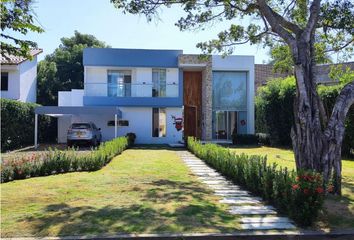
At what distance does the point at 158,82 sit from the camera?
3300 centimetres

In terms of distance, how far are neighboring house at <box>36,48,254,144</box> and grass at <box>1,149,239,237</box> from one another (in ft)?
60.3

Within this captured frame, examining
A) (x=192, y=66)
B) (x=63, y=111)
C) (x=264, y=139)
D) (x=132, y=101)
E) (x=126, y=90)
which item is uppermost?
(x=192, y=66)

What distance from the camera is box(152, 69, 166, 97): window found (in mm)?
32750

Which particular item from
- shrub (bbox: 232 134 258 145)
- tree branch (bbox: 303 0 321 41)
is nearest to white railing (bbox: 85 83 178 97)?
shrub (bbox: 232 134 258 145)

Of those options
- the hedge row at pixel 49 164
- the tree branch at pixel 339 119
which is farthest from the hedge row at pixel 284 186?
the hedge row at pixel 49 164

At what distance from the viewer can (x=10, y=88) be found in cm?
3272

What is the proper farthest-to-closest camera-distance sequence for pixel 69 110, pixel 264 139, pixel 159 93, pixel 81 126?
1. pixel 159 93
2. pixel 264 139
3. pixel 81 126
4. pixel 69 110

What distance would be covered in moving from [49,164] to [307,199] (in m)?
9.19

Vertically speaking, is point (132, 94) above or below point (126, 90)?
below

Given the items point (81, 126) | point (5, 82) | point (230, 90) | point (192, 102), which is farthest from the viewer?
point (192, 102)

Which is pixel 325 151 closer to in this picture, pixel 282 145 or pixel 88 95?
pixel 282 145

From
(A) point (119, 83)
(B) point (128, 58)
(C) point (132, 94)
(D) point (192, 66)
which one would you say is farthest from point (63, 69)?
(D) point (192, 66)

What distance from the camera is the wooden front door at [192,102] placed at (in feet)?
114

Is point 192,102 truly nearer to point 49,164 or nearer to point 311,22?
point 49,164
